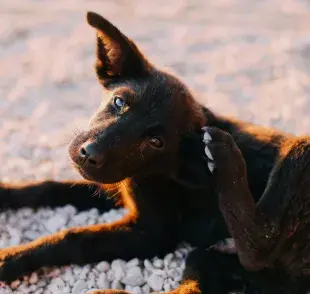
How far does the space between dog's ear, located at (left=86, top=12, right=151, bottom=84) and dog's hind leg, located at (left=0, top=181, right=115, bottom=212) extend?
2.33ft

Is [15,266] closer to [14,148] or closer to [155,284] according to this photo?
[155,284]

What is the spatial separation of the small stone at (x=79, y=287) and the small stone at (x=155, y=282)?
290 mm

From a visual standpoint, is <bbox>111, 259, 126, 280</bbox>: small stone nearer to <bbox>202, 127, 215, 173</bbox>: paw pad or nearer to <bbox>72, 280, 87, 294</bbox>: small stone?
<bbox>72, 280, 87, 294</bbox>: small stone

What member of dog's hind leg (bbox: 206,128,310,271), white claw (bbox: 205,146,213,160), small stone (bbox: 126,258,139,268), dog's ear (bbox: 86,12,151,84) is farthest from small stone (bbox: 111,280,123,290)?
dog's ear (bbox: 86,12,151,84)

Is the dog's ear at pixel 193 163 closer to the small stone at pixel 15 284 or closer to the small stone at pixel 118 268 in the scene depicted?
the small stone at pixel 118 268

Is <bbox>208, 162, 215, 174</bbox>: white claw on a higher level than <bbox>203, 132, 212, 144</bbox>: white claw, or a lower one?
lower

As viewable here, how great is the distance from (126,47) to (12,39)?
2.94 metres

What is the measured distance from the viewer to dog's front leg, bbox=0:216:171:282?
9.42ft

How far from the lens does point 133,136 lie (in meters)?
2.60

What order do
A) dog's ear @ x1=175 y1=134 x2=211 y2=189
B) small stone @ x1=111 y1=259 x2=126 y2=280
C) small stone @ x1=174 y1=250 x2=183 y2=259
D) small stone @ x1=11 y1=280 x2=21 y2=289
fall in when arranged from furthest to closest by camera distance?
1. small stone @ x1=174 y1=250 x2=183 y2=259
2. small stone @ x1=111 y1=259 x2=126 y2=280
3. small stone @ x1=11 y1=280 x2=21 y2=289
4. dog's ear @ x1=175 y1=134 x2=211 y2=189

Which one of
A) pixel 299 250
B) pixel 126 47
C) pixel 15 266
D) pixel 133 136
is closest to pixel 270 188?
pixel 299 250

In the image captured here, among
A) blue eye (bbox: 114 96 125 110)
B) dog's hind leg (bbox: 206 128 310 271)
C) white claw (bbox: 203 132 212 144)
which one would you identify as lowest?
dog's hind leg (bbox: 206 128 310 271)

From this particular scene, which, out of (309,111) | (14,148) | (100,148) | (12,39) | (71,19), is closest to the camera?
(100,148)

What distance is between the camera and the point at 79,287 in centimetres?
288
